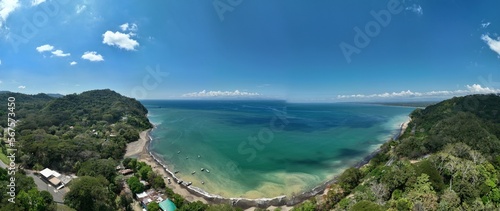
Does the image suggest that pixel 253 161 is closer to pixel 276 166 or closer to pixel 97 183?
pixel 276 166

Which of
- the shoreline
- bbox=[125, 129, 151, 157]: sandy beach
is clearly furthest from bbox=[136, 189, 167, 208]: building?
bbox=[125, 129, 151, 157]: sandy beach

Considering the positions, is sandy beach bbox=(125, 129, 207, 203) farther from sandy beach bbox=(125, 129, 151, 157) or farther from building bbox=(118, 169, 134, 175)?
building bbox=(118, 169, 134, 175)

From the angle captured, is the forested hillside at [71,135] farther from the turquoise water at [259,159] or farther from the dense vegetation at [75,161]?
the turquoise water at [259,159]

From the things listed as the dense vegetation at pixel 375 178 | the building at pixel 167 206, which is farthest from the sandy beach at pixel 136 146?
the building at pixel 167 206

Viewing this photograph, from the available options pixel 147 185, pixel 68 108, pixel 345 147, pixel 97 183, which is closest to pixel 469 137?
pixel 345 147

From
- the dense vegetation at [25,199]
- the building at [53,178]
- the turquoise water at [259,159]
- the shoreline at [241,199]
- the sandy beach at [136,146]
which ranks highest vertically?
the dense vegetation at [25,199]

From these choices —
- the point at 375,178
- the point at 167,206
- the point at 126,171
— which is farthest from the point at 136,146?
the point at 375,178

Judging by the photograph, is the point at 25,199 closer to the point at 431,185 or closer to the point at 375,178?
the point at 375,178

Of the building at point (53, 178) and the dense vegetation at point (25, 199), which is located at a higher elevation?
the dense vegetation at point (25, 199)

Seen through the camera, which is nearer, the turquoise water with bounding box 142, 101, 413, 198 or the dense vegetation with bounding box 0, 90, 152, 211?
the dense vegetation with bounding box 0, 90, 152, 211
